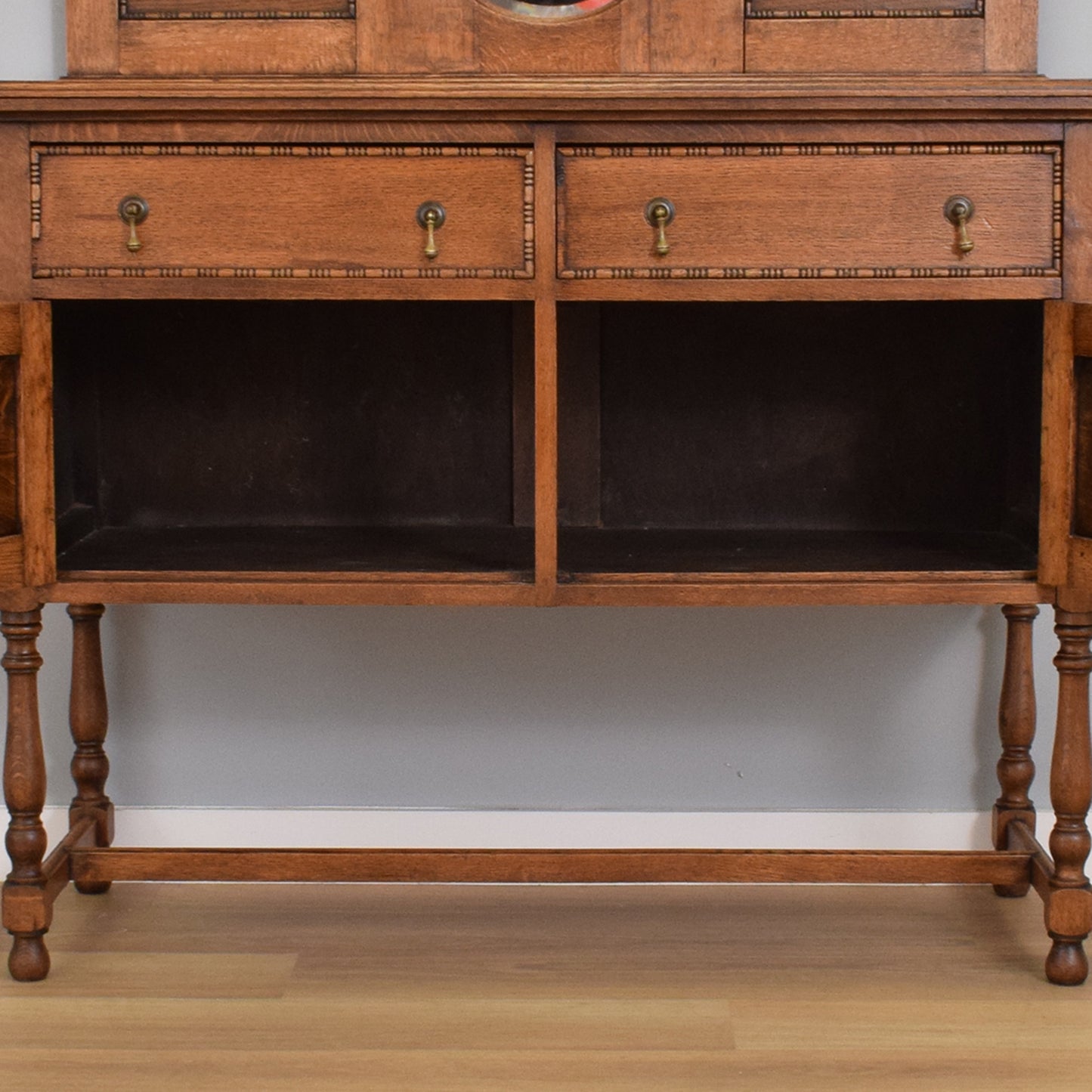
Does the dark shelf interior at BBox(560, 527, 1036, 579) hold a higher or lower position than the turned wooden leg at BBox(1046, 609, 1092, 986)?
higher

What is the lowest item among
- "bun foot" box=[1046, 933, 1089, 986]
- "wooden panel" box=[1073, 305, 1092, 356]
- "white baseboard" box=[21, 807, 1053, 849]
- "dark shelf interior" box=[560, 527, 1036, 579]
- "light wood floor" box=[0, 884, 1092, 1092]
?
"light wood floor" box=[0, 884, 1092, 1092]

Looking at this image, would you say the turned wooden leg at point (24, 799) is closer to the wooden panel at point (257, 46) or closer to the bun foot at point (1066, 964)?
the wooden panel at point (257, 46)

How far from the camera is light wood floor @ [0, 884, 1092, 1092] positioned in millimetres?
2268

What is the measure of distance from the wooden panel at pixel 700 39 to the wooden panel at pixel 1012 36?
1.41 feet

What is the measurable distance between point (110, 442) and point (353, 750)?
2.55 feet

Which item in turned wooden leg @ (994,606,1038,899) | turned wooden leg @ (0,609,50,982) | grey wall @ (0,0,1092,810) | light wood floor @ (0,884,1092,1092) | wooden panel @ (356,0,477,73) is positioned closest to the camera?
light wood floor @ (0,884,1092,1092)

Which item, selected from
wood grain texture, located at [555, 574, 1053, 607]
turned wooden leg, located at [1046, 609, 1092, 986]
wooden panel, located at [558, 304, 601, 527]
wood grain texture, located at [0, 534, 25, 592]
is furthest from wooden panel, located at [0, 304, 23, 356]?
turned wooden leg, located at [1046, 609, 1092, 986]

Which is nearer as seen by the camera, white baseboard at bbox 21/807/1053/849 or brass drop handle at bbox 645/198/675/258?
brass drop handle at bbox 645/198/675/258

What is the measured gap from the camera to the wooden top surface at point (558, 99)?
228 centimetres

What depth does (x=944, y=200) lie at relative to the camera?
2322 mm

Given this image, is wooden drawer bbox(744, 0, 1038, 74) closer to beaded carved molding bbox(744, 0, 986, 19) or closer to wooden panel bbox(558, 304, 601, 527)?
beaded carved molding bbox(744, 0, 986, 19)

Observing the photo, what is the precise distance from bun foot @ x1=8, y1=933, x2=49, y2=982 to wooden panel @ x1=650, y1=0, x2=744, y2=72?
1.80 metres

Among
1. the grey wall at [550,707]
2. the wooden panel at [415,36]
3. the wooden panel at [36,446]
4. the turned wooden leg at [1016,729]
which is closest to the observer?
the wooden panel at [36,446]

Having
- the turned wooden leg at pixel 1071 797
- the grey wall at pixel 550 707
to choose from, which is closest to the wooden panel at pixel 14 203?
the grey wall at pixel 550 707
